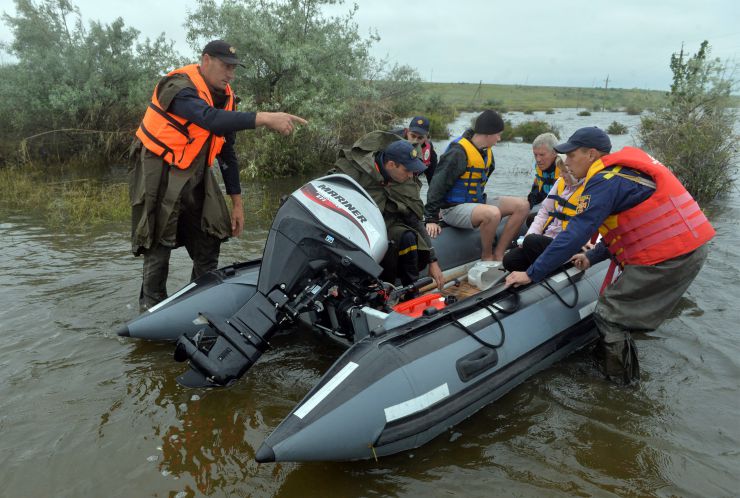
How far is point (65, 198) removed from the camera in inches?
310

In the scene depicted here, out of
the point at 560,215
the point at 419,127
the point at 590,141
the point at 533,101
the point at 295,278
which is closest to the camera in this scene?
the point at 295,278

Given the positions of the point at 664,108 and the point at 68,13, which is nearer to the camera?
the point at 664,108

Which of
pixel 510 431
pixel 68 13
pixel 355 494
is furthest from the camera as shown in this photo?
pixel 68 13

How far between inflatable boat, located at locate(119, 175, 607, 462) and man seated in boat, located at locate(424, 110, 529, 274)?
45.8 inches

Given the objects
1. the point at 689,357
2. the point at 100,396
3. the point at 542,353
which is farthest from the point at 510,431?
the point at 100,396

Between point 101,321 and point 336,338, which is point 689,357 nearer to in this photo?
point 336,338

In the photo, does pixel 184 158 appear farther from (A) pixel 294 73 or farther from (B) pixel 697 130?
(B) pixel 697 130

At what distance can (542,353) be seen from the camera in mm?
3463

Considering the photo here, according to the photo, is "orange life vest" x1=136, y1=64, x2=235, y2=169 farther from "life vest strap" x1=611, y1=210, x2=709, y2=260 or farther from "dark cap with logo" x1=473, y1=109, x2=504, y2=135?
"life vest strap" x1=611, y1=210, x2=709, y2=260

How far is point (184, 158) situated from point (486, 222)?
265 cm

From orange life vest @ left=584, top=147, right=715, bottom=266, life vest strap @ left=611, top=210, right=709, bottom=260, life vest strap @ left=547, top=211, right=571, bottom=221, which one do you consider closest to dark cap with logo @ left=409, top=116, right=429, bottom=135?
life vest strap @ left=547, top=211, right=571, bottom=221

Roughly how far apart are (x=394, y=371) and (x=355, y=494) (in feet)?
2.00

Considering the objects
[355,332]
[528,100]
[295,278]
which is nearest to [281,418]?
[355,332]

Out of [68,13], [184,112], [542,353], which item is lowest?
[542,353]
